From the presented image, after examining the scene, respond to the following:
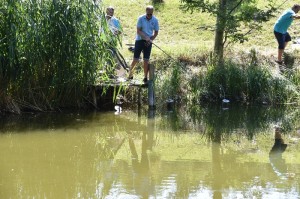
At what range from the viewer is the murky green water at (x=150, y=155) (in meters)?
7.76

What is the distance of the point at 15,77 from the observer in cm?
1170

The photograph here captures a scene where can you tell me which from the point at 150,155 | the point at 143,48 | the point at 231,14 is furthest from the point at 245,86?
the point at 150,155

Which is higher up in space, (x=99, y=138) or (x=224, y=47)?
(x=224, y=47)

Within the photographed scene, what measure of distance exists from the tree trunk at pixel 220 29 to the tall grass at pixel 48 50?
345cm

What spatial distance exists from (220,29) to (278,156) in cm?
576

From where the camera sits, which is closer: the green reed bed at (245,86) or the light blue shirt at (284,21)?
the green reed bed at (245,86)

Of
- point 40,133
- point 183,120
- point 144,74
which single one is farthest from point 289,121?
point 40,133

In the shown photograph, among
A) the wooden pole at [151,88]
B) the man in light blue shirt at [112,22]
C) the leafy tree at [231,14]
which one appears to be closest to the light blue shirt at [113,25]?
the man in light blue shirt at [112,22]

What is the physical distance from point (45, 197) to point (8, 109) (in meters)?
4.95

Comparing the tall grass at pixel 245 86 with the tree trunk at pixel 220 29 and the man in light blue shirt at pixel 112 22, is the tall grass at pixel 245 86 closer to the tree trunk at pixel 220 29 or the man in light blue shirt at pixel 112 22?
the tree trunk at pixel 220 29

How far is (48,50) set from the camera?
11734 mm

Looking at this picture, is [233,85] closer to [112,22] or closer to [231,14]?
[231,14]

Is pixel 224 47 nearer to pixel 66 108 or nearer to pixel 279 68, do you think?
pixel 279 68

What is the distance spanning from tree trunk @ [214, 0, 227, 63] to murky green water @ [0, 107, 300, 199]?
86.7 inches
